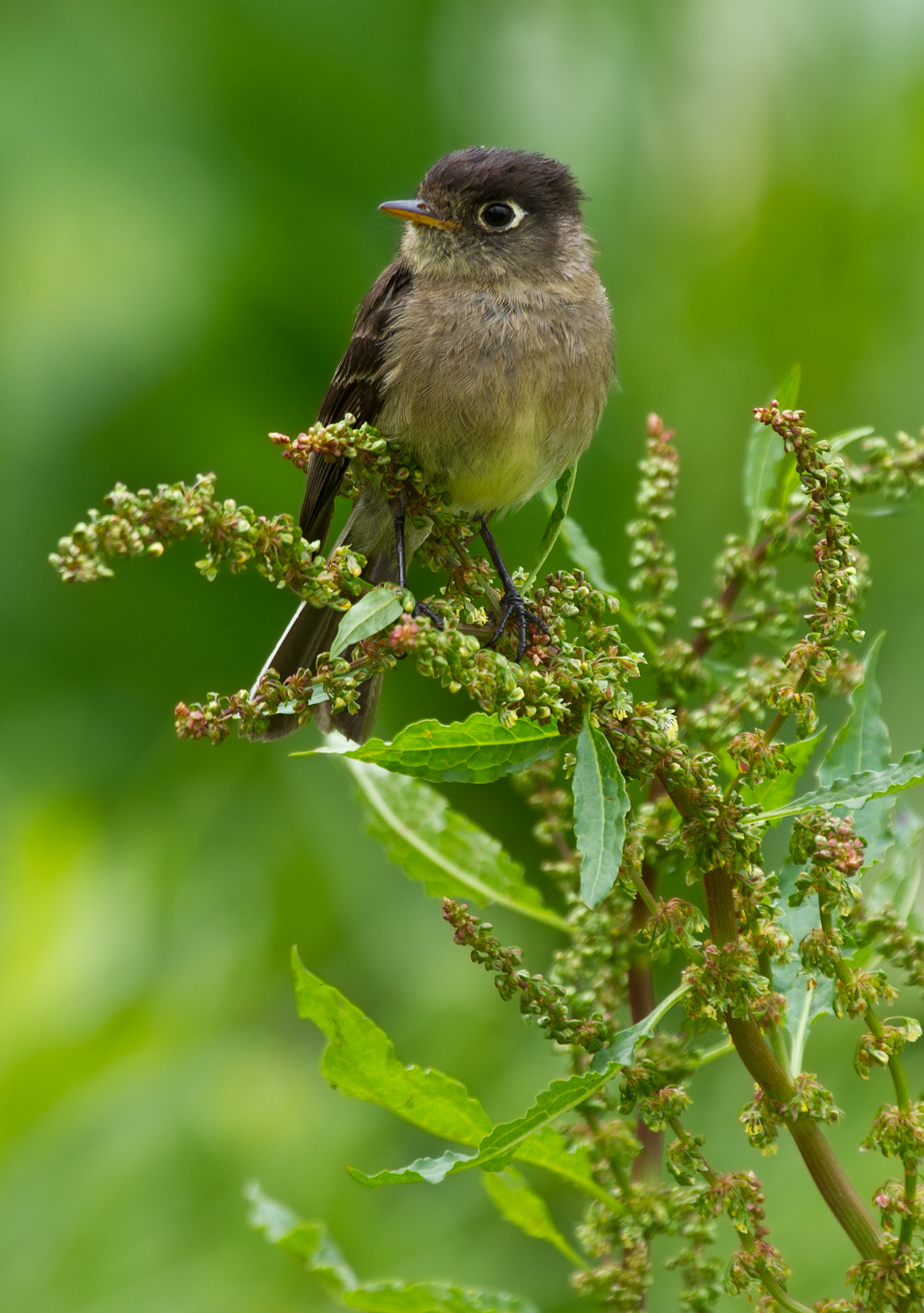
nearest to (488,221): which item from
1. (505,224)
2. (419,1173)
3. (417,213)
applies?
(505,224)

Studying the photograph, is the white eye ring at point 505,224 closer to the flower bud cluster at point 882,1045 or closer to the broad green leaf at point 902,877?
the broad green leaf at point 902,877

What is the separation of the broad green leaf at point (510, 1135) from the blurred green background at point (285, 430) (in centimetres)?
218

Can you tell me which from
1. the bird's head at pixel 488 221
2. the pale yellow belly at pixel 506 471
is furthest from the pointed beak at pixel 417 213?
the pale yellow belly at pixel 506 471

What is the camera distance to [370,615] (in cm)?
184

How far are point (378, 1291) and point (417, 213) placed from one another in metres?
2.50

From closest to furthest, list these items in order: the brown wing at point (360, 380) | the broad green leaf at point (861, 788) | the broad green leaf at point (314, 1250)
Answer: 1. the broad green leaf at point (861, 788)
2. the broad green leaf at point (314, 1250)
3. the brown wing at point (360, 380)

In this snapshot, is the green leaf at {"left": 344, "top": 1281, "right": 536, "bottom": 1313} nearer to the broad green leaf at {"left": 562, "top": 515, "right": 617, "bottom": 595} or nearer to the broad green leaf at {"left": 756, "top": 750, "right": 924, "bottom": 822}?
the broad green leaf at {"left": 756, "top": 750, "right": 924, "bottom": 822}

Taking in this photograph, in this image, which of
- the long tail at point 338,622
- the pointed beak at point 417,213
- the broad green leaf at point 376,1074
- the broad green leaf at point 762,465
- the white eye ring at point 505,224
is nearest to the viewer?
the broad green leaf at point 376,1074

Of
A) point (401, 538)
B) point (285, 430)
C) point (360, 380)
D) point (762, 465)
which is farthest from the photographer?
point (285, 430)

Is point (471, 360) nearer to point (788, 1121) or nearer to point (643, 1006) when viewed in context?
point (643, 1006)

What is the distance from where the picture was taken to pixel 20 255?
6223mm

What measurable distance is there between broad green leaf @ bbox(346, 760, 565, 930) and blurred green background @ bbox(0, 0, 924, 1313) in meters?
1.85

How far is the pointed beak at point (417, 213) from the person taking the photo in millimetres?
3510

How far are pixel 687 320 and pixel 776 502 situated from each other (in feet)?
11.6
